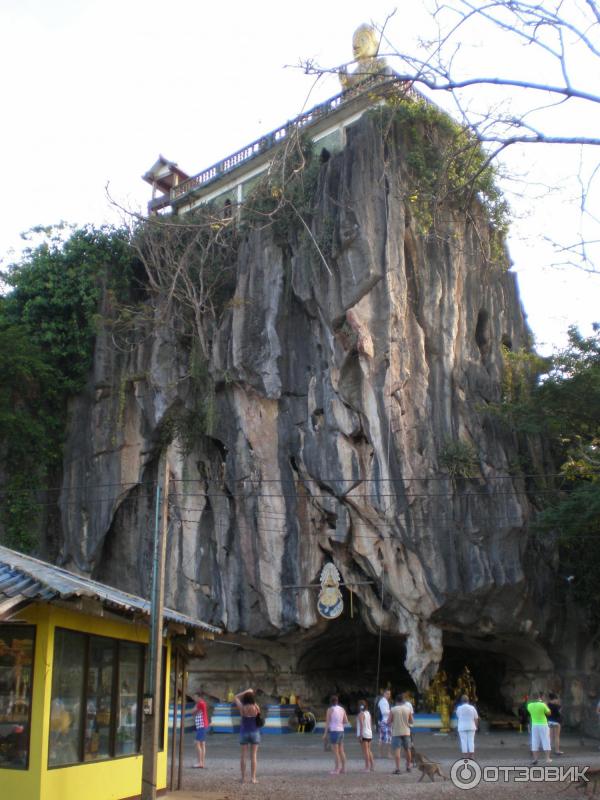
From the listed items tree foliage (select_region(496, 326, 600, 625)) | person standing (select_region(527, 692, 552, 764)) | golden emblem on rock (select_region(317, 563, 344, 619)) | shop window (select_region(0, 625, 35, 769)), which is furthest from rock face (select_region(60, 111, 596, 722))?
shop window (select_region(0, 625, 35, 769))

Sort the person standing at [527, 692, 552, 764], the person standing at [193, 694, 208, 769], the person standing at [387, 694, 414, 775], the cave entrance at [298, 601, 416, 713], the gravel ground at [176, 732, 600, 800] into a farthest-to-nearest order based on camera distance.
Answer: the cave entrance at [298, 601, 416, 713] → the person standing at [193, 694, 208, 769] → the person standing at [527, 692, 552, 764] → the person standing at [387, 694, 414, 775] → the gravel ground at [176, 732, 600, 800]

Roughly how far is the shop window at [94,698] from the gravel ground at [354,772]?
1.90m

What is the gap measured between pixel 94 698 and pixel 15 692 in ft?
3.90

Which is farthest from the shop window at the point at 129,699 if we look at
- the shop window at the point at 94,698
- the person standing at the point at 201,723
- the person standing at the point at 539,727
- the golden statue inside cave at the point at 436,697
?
the golden statue inside cave at the point at 436,697

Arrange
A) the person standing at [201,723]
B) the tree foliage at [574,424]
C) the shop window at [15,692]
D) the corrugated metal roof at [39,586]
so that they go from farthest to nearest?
the tree foliage at [574,424]
the person standing at [201,723]
the shop window at [15,692]
the corrugated metal roof at [39,586]

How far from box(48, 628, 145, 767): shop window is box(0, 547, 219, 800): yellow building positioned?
0.4 inches

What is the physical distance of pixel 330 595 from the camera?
2303 centimetres

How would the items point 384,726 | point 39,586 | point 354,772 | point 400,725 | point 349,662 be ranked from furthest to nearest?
1. point 349,662
2. point 384,726
3. point 354,772
4. point 400,725
5. point 39,586

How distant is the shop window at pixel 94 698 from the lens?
870 centimetres

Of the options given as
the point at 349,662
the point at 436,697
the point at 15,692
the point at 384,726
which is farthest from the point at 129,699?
the point at 349,662

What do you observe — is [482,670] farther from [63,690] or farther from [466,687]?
[63,690]

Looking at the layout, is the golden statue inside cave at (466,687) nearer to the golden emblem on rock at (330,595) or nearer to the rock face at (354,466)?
the rock face at (354,466)

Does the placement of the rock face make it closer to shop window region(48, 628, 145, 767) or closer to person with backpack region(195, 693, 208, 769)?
person with backpack region(195, 693, 208, 769)

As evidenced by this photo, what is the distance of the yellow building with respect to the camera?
26.8 feet
